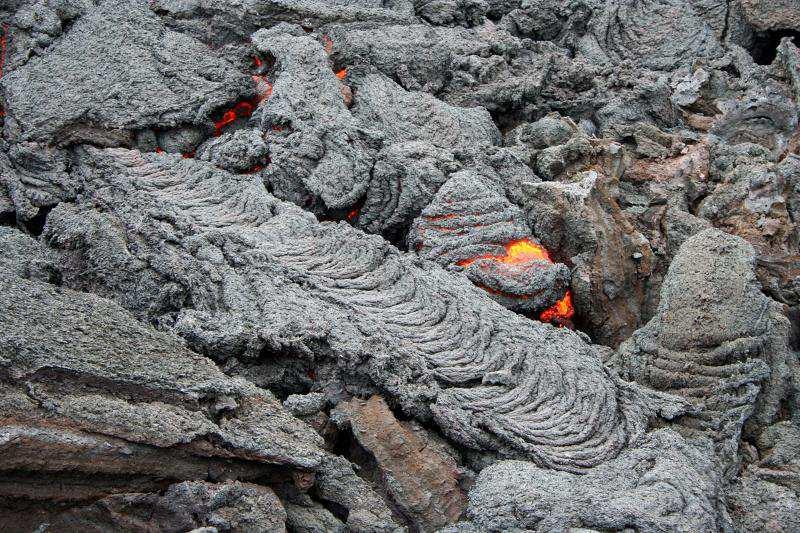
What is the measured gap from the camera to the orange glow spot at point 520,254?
26.2 ft

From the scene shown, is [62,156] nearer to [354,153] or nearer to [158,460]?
[354,153]

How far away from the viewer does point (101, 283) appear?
7.46m

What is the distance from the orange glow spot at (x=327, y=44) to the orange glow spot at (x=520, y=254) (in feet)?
13.6

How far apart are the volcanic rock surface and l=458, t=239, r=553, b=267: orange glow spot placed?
2cm

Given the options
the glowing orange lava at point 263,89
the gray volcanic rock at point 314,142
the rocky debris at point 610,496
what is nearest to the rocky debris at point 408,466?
the rocky debris at point 610,496

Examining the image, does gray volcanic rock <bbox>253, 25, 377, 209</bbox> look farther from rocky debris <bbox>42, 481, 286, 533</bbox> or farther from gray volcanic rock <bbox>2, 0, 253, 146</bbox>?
rocky debris <bbox>42, 481, 286, 533</bbox>

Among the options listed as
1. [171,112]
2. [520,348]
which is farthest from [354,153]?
[520,348]

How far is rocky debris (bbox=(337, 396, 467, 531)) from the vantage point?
Answer: 223 inches

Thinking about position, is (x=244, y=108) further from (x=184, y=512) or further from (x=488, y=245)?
(x=184, y=512)

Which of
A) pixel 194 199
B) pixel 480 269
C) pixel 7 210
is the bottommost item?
pixel 7 210

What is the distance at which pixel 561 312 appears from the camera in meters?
8.17

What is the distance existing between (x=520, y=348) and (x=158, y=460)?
2.83 m

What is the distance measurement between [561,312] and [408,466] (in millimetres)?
2824

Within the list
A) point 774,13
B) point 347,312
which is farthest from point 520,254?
point 774,13
